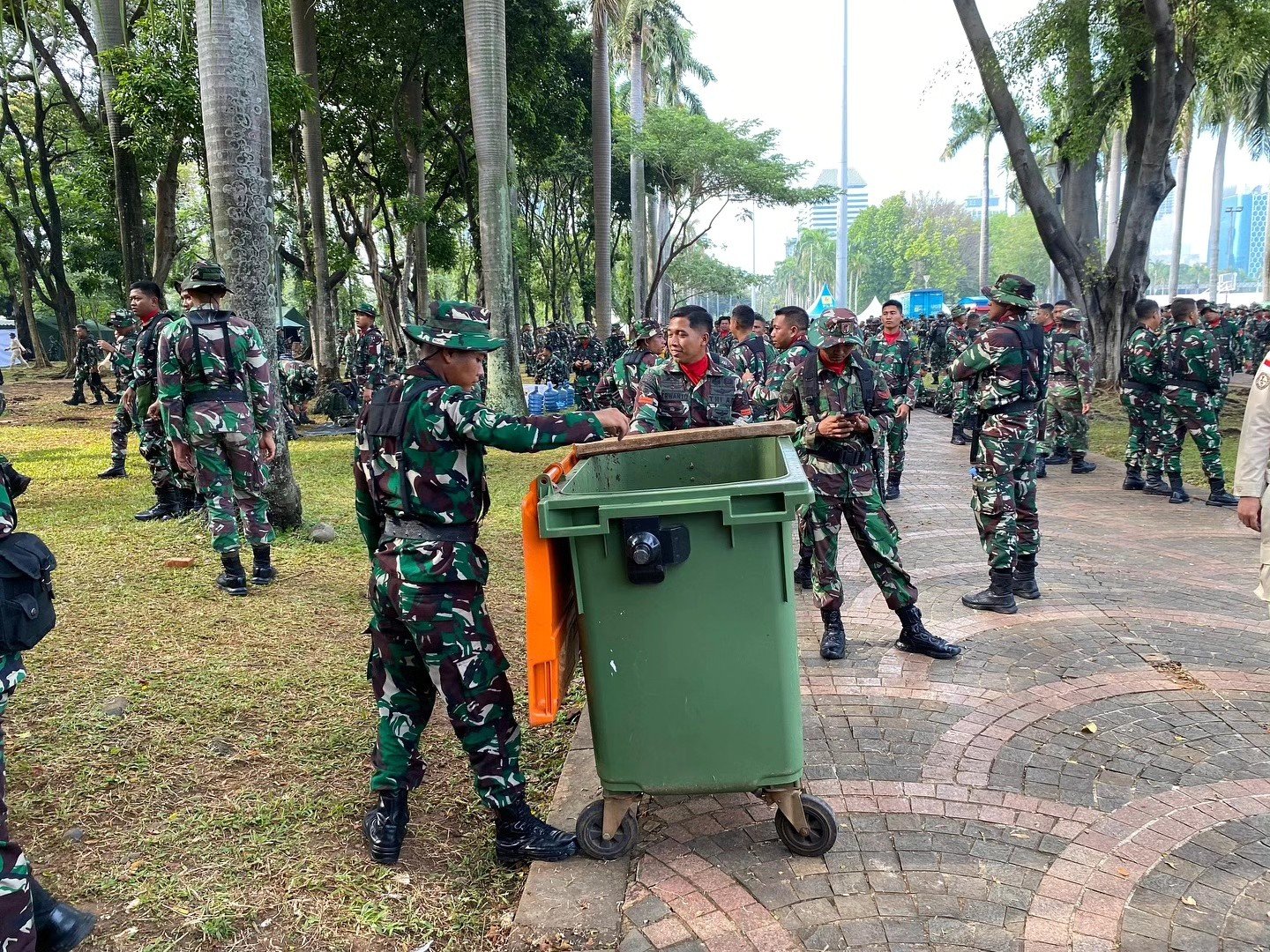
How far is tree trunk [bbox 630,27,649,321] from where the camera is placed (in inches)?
1072

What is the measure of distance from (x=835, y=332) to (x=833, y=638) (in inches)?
66.9


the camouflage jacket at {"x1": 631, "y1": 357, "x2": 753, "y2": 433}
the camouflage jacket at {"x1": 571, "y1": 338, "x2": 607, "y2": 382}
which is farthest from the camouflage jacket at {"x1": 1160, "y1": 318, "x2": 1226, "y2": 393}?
the camouflage jacket at {"x1": 571, "y1": 338, "x2": 607, "y2": 382}

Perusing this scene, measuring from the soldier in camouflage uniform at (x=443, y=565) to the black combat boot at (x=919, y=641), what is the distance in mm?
2558

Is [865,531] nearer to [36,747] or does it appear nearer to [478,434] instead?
[478,434]

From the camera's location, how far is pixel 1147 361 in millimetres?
9477

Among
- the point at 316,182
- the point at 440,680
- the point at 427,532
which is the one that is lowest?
the point at 440,680

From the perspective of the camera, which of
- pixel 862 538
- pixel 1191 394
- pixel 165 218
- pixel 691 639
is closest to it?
pixel 691 639

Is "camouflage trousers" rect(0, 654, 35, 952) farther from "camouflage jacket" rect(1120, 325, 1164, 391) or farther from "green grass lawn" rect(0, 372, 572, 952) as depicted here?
"camouflage jacket" rect(1120, 325, 1164, 391)

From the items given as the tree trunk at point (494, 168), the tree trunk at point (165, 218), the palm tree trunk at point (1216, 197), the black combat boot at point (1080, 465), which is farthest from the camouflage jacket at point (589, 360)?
the palm tree trunk at point (1216, 197)

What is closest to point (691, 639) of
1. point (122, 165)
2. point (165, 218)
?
point (122, 165)

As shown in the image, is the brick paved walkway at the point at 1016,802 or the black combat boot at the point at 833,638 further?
the black combat boot at the point at 833,638

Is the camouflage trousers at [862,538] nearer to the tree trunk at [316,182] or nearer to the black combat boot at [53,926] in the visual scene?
the black combat boot at [53,926]

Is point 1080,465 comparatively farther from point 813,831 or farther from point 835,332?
point 813,831

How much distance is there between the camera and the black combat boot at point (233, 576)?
19.6ft
